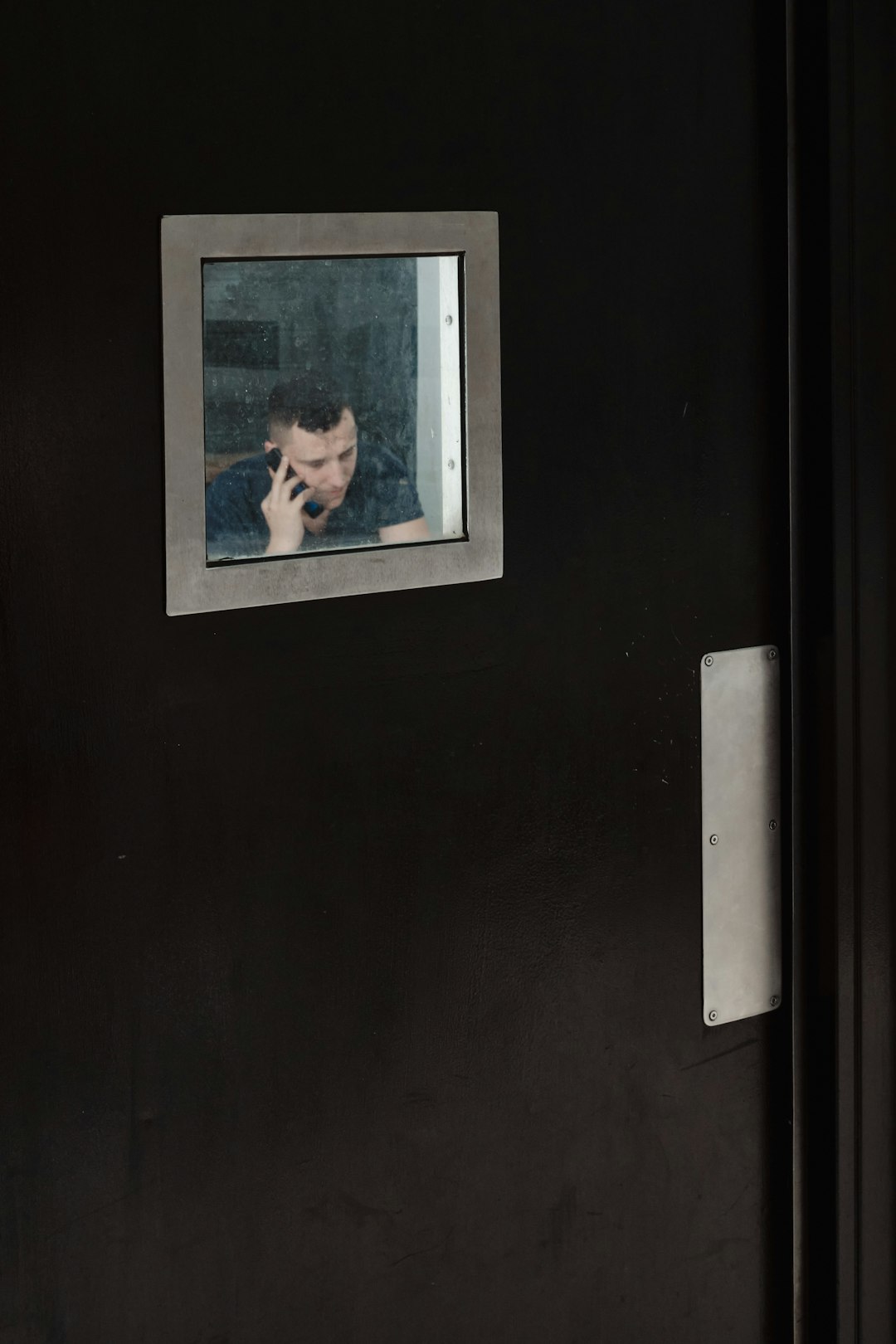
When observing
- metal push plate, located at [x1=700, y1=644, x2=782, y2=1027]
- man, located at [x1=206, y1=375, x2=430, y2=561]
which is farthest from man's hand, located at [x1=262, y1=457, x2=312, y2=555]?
metal push plate, located at [x1=700, y1=644, x2=782, y2=1027]

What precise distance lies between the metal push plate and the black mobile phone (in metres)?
0.46

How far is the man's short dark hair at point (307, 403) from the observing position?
1149 millimetres

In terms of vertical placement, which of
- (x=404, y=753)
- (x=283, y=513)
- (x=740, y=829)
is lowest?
(x=740, y=829)

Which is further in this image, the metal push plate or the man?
the metal push plate

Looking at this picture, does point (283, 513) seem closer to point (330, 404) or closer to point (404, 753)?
point (330, 404)

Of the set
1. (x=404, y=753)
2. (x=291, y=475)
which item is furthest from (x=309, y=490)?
(x=404, y=753)

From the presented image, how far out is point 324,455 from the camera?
1180 mm

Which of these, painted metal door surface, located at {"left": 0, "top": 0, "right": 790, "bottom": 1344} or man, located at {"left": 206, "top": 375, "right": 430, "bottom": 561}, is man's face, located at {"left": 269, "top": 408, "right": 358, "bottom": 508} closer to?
man, located at {"left": 206, "top": 375, "right": 430, "bottom": 561}

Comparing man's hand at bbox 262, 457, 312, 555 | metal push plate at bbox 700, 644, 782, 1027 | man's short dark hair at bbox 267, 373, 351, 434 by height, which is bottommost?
metal push plate at bbox 700, 644, 782, 1027

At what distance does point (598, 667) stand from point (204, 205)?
0.57 meters

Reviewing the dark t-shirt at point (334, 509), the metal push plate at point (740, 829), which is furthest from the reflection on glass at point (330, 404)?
the metal push plate at point (740, 829)

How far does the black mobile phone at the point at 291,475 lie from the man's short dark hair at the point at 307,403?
2 cm

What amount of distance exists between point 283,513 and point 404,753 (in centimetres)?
24

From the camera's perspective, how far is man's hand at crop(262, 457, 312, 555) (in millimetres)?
1158
